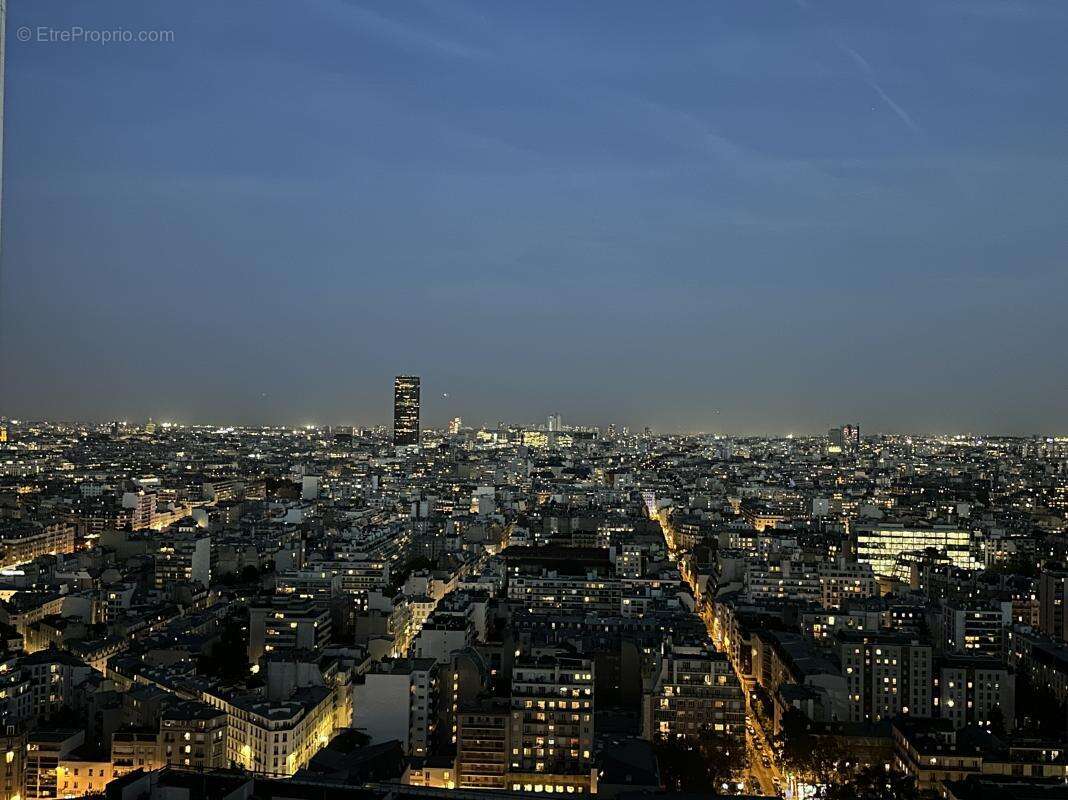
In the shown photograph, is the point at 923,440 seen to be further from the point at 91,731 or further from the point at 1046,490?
the point at 91,731

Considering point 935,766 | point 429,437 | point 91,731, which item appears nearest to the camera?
point 935,766

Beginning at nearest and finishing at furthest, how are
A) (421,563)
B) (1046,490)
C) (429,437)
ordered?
(421,563) → (1046,490) → (429,437)

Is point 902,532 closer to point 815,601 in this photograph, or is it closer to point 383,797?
point 815,601

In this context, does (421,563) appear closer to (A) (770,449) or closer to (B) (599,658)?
(B) (599,658)

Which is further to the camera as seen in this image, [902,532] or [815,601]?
[902,532]

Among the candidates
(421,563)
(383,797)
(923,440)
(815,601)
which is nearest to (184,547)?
(421,563)

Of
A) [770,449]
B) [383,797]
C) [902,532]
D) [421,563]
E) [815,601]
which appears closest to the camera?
[383,797]

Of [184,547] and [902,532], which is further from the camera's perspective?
[902,532]

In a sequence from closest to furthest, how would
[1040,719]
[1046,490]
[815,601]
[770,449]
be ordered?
1. [1040,719]
2. [815,601]
3. [1046,490]
4. [770,449]

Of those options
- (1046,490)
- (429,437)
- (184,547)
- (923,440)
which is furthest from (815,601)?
(923,440)
